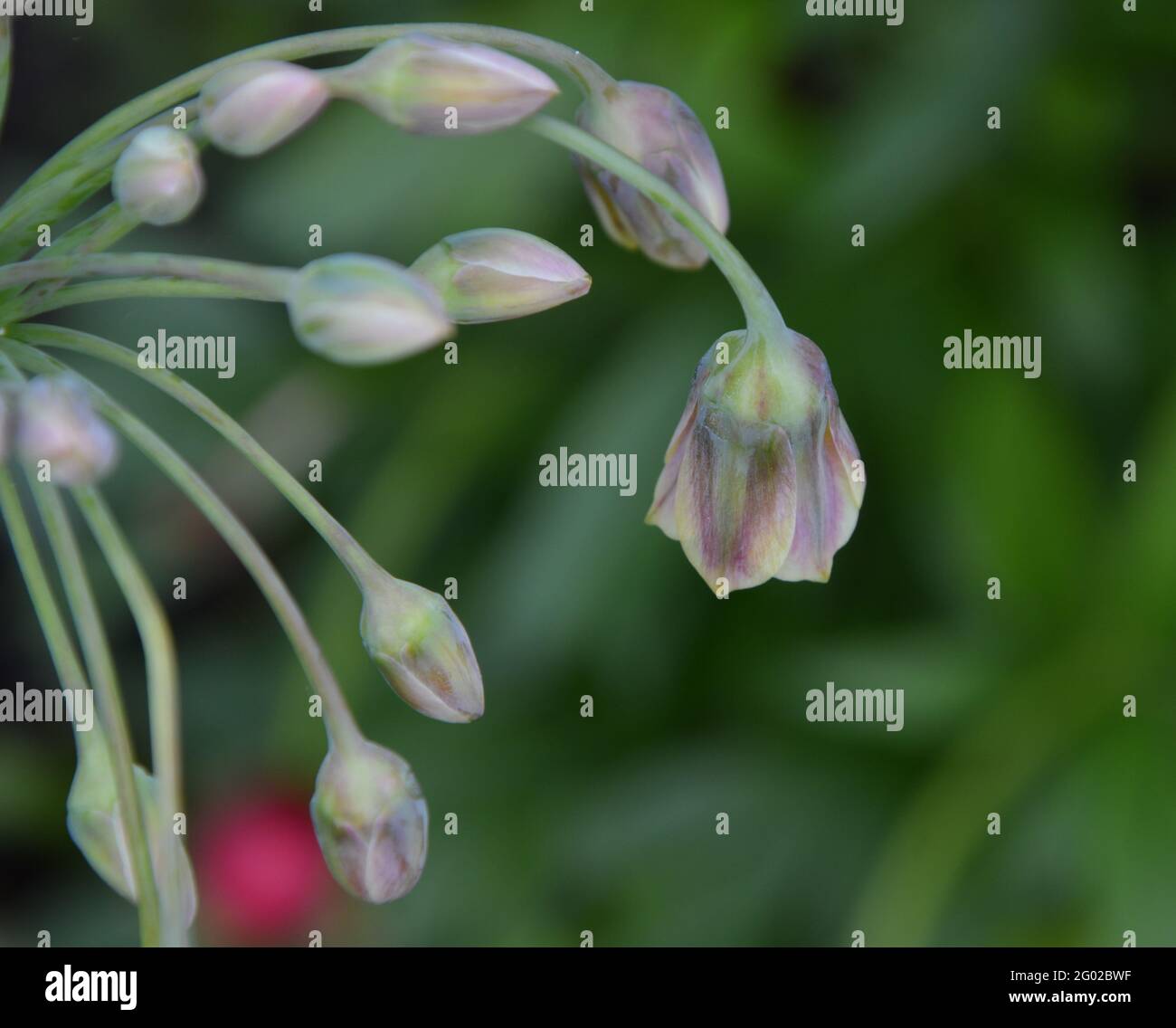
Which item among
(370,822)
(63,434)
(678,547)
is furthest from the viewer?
(678,547)

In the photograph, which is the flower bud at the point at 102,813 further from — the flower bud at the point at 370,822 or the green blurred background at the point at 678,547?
the green blurred background at the point at 678,547

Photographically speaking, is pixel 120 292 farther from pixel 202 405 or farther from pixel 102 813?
pixel 102 813

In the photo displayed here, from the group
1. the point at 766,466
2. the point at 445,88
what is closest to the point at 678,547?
the point at 766,466

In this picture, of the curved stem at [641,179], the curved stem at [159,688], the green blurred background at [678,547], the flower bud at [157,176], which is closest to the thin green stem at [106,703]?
the curved stem at [159,688]

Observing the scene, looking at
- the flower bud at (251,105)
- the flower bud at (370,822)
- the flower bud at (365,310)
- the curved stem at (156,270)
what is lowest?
the flower bud at (370,822)

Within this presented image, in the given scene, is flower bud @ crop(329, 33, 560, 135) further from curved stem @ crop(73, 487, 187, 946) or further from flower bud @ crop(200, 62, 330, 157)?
curved stem @ crop(73, 487, 187, 946)

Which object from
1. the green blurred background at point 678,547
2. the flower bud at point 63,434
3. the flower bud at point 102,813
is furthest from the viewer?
the green blurred background at point 678,547

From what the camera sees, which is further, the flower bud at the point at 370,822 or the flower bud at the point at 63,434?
the flower bud at the point at 370,822
